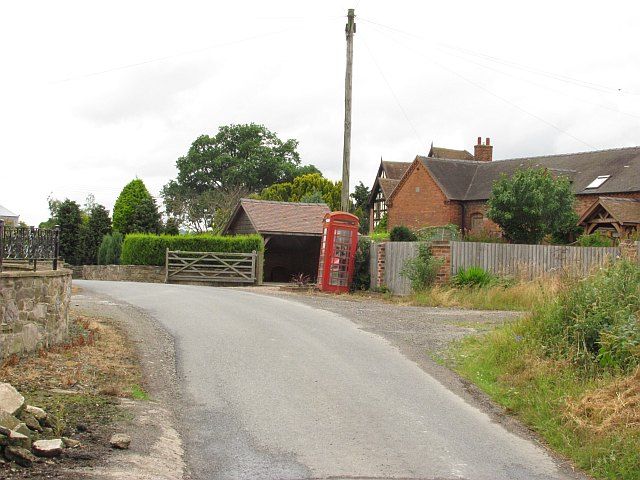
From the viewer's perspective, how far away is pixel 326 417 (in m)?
9.15

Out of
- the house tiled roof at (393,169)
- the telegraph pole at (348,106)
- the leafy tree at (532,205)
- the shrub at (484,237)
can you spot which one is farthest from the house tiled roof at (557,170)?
the telegraph pole at (348,106)

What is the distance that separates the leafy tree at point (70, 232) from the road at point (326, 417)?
115 feet

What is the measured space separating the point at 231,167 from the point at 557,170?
129 ft

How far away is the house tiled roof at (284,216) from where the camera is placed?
125ft

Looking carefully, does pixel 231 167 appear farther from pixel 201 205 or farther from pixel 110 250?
pixel 110 250

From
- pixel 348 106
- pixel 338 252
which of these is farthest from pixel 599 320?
pixel 348 106

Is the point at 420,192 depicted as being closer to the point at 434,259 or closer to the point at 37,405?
the point at 434,259

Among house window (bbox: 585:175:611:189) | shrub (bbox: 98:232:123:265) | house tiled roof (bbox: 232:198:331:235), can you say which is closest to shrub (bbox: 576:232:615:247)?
house window (bbox: 585:175:611:189)

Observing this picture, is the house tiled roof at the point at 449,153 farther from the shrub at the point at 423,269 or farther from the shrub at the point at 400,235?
the shrub at the point at 423,269

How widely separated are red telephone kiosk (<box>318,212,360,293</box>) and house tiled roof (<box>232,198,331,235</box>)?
415 inches

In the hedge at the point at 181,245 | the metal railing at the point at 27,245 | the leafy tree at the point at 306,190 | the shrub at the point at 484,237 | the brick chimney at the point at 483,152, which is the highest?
the brick chimney at the point at 483,152

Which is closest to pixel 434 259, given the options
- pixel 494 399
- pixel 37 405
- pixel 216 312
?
pixel 216 312

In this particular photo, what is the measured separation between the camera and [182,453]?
7.61 metres

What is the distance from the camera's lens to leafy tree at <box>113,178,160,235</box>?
48.5 m
